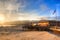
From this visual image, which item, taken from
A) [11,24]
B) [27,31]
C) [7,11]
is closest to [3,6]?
[7,11]

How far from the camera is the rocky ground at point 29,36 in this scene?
3.30 metres

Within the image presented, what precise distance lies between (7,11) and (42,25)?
0.88 meters

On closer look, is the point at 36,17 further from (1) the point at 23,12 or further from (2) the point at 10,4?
(2) the point at 10,4

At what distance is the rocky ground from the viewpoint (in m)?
3.30

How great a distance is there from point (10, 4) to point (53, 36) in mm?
1243

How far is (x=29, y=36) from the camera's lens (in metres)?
3.34

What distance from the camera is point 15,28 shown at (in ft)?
11.3

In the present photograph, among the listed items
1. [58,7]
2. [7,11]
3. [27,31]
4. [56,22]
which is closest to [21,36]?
[27,31]

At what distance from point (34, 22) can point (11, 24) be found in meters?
0.54

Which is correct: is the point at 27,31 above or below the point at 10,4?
below

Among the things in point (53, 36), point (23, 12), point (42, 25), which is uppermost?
point (23, 12)

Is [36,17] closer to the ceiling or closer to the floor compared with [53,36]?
closer to the ceiling

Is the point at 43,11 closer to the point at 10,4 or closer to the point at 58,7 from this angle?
the point at 58,7

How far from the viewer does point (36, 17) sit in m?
3.49
